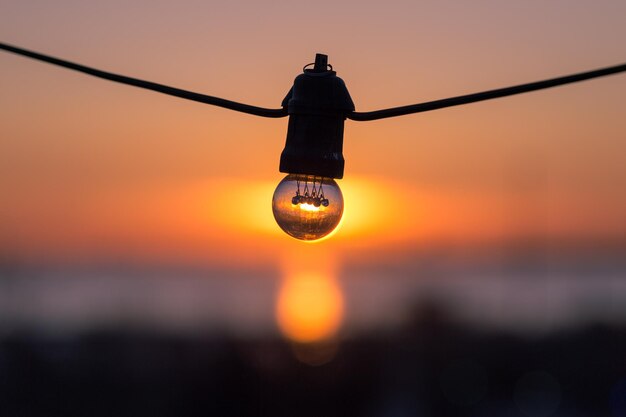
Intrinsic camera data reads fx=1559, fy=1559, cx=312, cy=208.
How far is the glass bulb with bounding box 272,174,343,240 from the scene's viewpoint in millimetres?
4777

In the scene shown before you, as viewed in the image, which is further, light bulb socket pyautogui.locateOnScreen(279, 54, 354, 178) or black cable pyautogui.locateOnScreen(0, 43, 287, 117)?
light bulb socket pyautogui.locateOnScreen(279, 54, 354, 178)

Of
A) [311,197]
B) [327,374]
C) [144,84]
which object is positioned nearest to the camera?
[144,84]

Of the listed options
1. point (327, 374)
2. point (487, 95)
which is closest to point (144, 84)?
point (487, 95)

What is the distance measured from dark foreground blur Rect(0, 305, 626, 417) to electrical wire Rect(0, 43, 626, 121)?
75.5 meters

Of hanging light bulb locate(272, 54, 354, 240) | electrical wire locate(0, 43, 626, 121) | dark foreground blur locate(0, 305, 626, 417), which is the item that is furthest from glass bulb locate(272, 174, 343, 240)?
dark foreground blur locate(0, 305, 626, 417)

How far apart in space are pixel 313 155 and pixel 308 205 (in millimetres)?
159

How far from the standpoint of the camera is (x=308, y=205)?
188 inches

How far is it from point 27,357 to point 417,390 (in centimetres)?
2552

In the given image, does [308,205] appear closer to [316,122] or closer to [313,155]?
Answer: [313,155]

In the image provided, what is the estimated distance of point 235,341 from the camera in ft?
312

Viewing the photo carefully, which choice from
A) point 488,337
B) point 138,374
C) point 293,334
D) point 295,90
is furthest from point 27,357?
point 295,90

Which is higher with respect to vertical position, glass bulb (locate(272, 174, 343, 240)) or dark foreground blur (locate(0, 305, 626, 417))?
dark foreground blur (locate(0, 305, 626, 417))

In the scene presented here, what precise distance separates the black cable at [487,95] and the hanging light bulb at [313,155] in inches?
7.0

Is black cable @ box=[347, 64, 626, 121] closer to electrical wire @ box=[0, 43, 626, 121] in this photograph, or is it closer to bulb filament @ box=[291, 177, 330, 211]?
electrical wire @ box=[0, 43, 626, 121]
